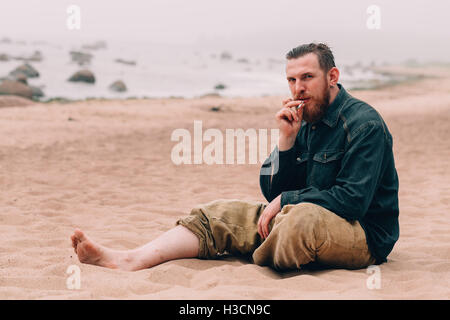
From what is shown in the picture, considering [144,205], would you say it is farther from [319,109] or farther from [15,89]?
[15,89]

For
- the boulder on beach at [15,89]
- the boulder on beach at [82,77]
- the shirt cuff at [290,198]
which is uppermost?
the boulder on beach at [82,77]

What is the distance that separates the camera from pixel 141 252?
324cm

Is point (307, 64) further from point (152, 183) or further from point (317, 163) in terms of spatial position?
point (152, 183)

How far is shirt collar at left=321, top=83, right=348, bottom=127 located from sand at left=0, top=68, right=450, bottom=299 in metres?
0.87

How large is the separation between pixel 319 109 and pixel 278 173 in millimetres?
468

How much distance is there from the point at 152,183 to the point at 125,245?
274 centimetres

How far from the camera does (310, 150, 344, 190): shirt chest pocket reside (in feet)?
10.1

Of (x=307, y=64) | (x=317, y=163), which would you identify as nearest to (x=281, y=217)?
(x=317, y=163)

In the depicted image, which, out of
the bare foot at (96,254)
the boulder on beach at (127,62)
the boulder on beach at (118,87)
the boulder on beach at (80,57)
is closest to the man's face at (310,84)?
the bare foot at (96,254)

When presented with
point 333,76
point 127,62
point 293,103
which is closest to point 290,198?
point 293,103

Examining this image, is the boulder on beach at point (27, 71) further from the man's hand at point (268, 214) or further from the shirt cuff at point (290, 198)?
the shirt cuff at point (290, 198)

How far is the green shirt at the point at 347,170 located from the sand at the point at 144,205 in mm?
335

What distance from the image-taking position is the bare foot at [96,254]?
10.4ft
